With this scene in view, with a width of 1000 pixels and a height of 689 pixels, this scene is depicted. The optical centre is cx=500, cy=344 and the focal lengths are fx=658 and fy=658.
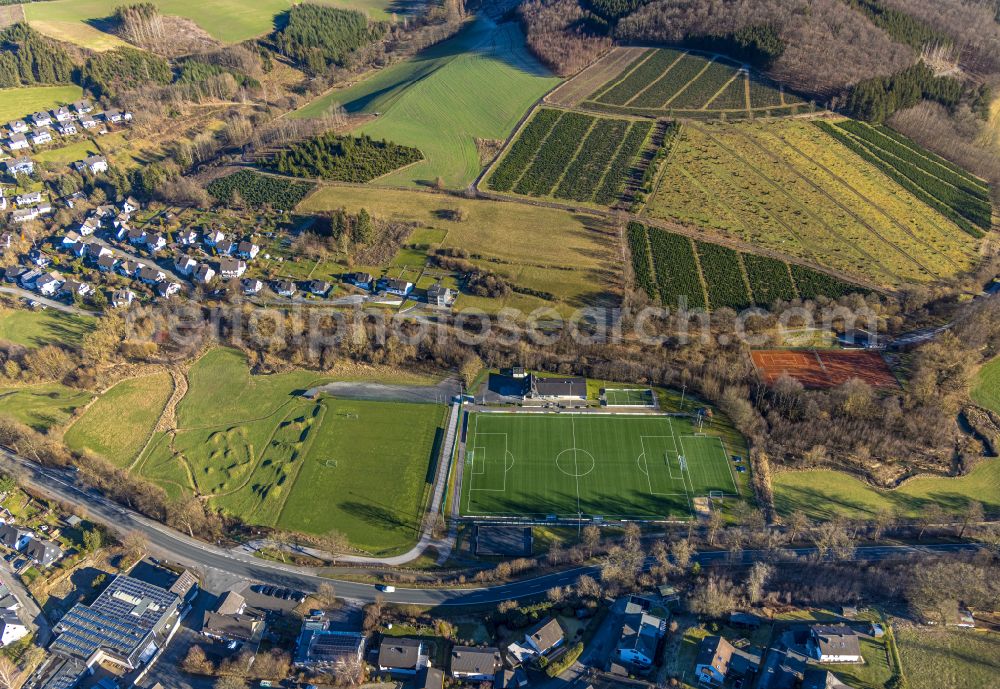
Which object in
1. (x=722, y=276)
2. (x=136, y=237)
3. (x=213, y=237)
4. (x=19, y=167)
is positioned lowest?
(x=136, y=237)

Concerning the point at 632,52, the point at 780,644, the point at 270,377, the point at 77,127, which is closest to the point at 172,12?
the point at 77,127

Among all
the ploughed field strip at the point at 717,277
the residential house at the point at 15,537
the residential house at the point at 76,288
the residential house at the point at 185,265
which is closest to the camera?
the residential house at the point at 15,537

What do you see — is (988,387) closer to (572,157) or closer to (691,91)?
(572,157)

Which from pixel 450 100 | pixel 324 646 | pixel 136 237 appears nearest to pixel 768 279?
pixel 324 646

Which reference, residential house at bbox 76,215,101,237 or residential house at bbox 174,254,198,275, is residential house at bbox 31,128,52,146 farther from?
residential house at bbox 174,254,198,275

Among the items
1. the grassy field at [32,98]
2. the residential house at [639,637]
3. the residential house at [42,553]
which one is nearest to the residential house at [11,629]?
the residential house at [42,553]

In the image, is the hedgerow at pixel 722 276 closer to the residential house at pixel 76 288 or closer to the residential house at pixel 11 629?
the residential house at pixel 11 629
